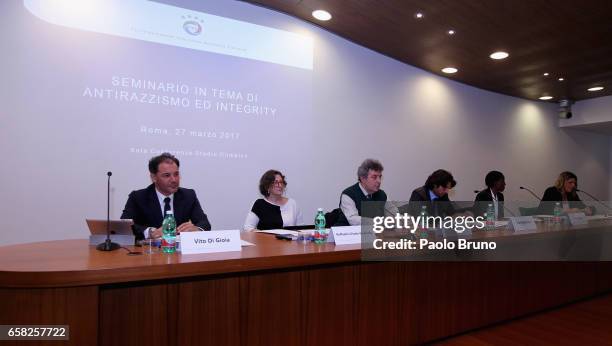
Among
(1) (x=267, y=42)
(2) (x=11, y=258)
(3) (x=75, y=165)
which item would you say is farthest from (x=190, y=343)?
(1) (x=267, y=42)

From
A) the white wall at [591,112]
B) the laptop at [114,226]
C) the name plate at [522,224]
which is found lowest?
the name plate at [522,224]

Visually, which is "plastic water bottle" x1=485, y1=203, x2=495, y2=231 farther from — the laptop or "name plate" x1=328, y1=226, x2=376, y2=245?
the laptop

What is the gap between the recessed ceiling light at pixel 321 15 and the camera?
3592 mm

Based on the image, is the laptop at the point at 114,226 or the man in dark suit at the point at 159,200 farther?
the man in dark suit at the point at 159,200

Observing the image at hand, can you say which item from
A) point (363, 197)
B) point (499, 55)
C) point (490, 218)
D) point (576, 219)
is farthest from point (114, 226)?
point (499, 55)

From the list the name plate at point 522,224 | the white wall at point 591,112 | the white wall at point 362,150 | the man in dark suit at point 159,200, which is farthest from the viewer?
the white wall at point 591,112

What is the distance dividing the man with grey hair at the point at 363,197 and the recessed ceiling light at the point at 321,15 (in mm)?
1628

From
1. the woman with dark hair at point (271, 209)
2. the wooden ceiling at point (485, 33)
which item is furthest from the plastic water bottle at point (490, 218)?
the wooden ceiling at point (485, 33)

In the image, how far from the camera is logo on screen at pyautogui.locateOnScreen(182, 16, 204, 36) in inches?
126

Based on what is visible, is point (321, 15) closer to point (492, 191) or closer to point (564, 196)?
point (492, 191)

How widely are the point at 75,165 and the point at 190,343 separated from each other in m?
2.02

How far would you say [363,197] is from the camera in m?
2.78

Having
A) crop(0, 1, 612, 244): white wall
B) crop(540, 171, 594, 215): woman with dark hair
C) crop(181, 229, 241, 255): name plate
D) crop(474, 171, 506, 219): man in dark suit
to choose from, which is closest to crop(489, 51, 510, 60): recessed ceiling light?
crop(0, 1, 612, 244): white wall

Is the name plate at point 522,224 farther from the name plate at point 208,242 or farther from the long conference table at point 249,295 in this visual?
the name plate at point 208,242
